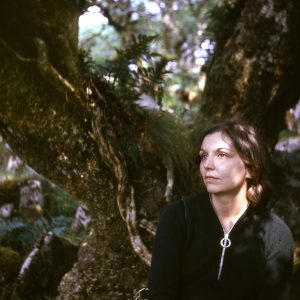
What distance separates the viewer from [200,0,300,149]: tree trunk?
408 cm

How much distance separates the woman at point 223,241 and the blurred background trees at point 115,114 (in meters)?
0.40

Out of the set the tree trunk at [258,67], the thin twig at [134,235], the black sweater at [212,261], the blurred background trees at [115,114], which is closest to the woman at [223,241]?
the black sweater at [212,261]

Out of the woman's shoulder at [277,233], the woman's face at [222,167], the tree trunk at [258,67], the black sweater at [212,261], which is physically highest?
the tree trunk at [258,67]

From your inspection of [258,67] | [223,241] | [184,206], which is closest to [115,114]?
[184,206]

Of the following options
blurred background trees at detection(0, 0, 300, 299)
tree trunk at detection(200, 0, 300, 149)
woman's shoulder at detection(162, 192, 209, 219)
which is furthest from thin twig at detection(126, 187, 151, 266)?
tree trunk at detection(200, 0, 300, 149)

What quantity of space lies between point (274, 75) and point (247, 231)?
7.06 ft

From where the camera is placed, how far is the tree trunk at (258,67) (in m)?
4.08

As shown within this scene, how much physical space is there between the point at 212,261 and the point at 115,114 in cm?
151

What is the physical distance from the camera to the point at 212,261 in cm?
241

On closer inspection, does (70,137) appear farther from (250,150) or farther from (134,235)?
(250,150)

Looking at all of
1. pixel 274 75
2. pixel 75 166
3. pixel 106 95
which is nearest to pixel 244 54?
pixel 274 75

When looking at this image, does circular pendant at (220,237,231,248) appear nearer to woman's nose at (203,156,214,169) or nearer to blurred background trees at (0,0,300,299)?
woman's nose at (203,156,214,169)

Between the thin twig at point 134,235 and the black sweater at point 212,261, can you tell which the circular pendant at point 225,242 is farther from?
the thin twig at point 134,235

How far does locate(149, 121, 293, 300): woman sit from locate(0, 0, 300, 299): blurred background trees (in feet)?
1.32
